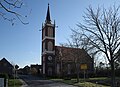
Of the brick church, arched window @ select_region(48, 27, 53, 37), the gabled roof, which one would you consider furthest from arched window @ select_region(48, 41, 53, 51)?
the gabled roof

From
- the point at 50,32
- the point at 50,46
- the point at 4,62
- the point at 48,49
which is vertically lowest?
the point at 4,62

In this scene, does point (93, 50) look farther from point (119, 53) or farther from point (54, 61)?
point (54, 61)

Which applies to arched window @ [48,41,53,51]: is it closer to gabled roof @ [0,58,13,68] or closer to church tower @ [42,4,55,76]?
church tower @ [42,4,55,76]

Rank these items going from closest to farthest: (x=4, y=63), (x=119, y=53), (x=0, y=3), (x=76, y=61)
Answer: (x=0, y=3)
(x=119, y=53)
(x=76, y=61)
(x=4, y=63)

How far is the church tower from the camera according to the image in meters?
69.2

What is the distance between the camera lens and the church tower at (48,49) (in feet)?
227

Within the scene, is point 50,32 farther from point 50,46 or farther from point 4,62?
point 4,62

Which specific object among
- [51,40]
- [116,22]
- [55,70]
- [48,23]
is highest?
[48,23]

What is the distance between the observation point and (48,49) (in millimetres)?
70188

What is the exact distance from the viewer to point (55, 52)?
2813 inches

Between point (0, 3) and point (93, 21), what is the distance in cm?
1617

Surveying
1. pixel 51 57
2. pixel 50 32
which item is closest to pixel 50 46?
pixel 51 57

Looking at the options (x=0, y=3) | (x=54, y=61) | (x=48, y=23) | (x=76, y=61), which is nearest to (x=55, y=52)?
(x=54, y=61)

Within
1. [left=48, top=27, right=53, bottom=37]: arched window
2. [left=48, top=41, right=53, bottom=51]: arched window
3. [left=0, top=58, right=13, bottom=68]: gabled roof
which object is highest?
[left=48, top=27, right=53, bottom=37]: arched window
